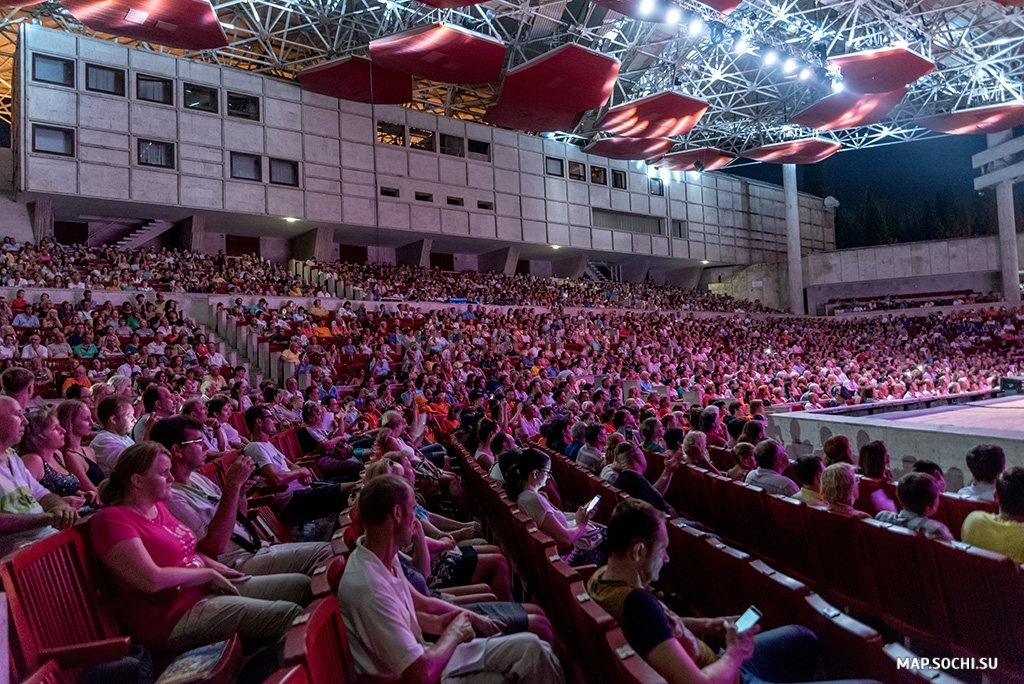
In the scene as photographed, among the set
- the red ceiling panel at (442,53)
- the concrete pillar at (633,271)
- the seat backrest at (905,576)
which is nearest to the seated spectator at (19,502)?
the seat backrest at (905,576)

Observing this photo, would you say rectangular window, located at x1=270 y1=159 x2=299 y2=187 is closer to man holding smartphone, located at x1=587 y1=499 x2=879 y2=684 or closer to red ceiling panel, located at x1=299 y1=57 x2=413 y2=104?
red ceiling panel, located at x1=299 y1=57 x2=413 y2=104

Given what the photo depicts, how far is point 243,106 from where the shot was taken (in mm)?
17062

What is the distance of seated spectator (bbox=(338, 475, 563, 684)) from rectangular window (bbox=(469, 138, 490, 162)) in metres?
20.0

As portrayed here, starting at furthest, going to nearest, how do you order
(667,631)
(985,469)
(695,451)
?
(695,451), (985,469), (667,631)

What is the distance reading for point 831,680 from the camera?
6.70 feet

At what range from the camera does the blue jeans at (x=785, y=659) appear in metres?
2.06

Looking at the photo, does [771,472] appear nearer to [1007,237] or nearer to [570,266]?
[570,266]

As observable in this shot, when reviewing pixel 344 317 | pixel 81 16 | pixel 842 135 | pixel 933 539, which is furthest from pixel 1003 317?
pixel 81 16

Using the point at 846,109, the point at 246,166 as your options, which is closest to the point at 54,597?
the point at 246,166

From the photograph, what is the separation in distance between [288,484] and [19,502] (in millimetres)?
1812

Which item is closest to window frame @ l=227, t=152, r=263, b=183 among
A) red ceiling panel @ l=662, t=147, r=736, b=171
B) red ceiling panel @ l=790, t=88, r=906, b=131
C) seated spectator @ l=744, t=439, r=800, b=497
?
red ceiling panel @ l=662, t=147, r=736, b=171

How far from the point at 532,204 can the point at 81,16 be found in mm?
13760

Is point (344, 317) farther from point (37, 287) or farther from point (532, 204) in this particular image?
point (532, 204)

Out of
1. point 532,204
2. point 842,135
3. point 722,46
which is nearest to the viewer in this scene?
point 722,46
